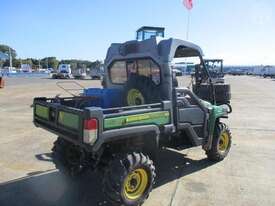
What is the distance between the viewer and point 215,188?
5285 millimetres

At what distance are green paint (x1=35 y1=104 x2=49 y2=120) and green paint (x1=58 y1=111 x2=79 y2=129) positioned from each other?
497mm

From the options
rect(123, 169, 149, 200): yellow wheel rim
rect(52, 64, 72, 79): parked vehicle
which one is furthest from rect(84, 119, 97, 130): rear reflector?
rect(52, 64, 72, 79): parked vehicle

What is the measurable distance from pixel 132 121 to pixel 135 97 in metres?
1.14

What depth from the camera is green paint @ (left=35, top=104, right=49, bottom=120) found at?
5.18 m

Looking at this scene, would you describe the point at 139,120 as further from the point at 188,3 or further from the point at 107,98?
the point at 188,3

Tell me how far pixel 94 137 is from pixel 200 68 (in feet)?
9.42

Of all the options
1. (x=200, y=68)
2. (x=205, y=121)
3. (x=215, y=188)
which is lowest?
(x=215, y=188)

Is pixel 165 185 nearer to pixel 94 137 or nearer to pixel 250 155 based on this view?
pixel 94 137

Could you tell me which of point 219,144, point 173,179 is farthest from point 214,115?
point 173,179

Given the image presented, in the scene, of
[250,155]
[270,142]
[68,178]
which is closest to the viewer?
[68,178]

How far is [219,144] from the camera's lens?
6836 mm

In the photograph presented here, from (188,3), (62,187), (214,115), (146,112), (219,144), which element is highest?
(188,3)

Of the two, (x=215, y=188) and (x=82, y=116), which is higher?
(x=82, y=116)

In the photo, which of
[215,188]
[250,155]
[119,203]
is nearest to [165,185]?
[215,188]
